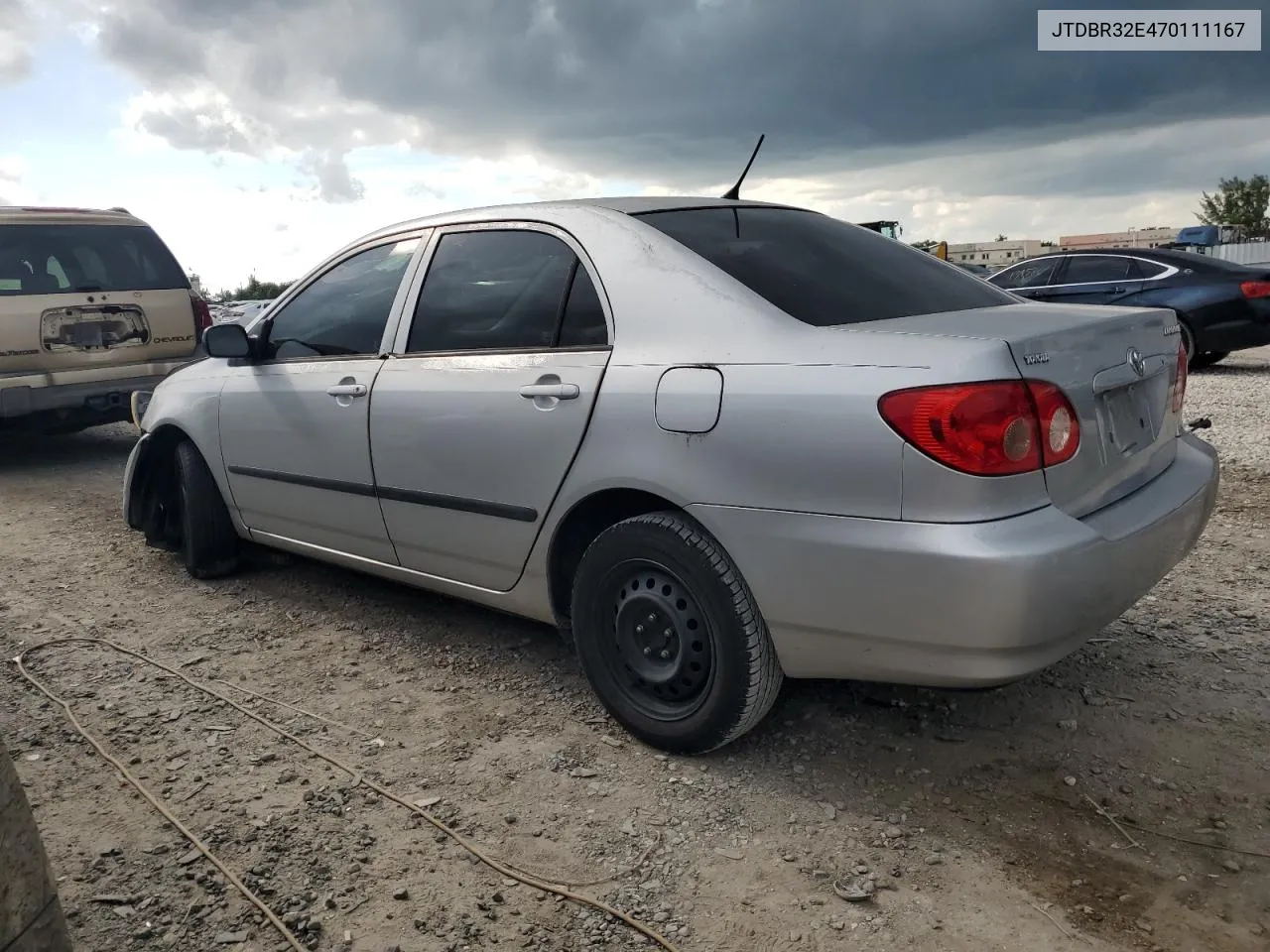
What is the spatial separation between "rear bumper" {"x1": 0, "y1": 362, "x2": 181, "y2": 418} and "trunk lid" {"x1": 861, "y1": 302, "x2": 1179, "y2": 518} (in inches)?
263

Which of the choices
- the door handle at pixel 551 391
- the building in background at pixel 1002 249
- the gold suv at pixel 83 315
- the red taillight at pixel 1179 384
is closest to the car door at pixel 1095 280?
the red taillight at pixel 1179 384

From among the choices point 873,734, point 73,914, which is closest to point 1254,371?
point 873,734

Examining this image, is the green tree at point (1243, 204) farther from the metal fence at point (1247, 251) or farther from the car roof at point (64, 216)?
the car roof at point (64, 216)

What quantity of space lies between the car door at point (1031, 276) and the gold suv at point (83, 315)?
8478 millimetres

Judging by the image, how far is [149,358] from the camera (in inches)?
309

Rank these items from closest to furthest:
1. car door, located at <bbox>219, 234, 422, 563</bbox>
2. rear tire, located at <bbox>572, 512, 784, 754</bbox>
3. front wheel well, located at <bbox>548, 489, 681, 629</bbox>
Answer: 1. rear tire, located at <bbox>572, 512, 784, 754</bbox>
2. front wheel well, located at <bbox>548, 489, 681, 629</bbox>
3. car door, located at <bbox>219, 234, 422, 563</bbox>

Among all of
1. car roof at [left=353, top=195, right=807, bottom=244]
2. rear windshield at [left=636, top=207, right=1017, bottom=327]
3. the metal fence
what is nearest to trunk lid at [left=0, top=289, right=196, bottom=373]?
car roof at [left=353, top=195, right=807, bottom=244]

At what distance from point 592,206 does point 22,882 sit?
2.36 m

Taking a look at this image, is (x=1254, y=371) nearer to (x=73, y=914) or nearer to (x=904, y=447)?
(x=904, y=447)

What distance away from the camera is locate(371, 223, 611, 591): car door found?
9.98ft

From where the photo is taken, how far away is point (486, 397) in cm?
321

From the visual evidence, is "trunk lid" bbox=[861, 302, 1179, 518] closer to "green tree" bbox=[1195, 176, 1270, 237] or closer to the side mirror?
the side mirror

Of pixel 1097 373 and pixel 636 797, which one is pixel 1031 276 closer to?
pixel 1097 373

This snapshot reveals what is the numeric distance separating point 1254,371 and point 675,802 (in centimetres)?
1062
